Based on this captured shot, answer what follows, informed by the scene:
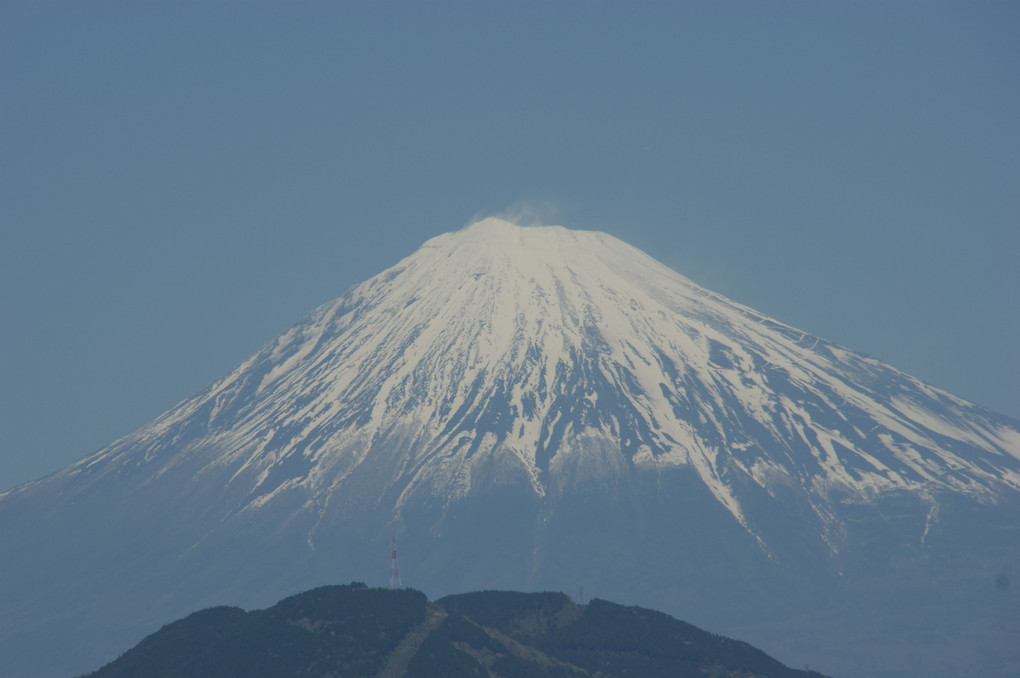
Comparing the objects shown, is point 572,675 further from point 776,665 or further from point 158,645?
point 158,645

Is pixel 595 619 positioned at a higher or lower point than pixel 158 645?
higher

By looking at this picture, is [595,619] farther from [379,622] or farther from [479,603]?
[379,622]

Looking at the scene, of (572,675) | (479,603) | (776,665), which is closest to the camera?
(572,675)

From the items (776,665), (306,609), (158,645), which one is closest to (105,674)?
(158,645)

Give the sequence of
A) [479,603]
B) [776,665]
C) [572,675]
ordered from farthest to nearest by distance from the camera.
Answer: [479,603], [776,665], [572,675]

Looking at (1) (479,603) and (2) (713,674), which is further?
(1) (479,603)

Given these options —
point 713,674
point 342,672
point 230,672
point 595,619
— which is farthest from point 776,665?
point 230,672
